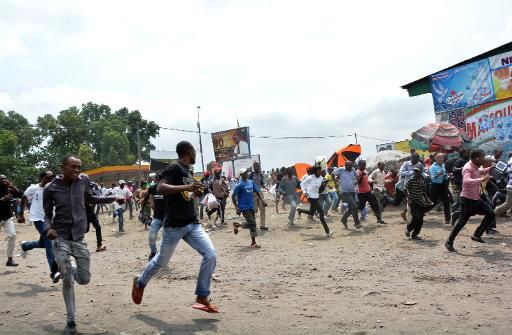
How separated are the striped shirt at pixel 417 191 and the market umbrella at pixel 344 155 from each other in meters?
9.52

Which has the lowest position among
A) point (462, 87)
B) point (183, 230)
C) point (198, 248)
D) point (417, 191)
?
point (198, 248)

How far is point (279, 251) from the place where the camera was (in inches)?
381

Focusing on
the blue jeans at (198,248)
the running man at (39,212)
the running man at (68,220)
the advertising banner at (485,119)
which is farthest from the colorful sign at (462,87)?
the running man at (68,220)

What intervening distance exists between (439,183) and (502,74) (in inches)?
323

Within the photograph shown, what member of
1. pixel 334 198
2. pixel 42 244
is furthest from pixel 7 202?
pixel 334 198

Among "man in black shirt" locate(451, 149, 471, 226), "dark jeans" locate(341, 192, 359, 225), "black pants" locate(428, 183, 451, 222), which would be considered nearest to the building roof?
"man in black shirt" locate(451, 149, 471, 226)

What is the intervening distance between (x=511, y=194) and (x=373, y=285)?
14.8ft

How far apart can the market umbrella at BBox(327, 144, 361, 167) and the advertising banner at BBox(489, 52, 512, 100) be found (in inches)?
215

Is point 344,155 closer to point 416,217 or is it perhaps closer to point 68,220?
point 416,217

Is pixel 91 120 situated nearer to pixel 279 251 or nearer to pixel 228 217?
pixel 228 217

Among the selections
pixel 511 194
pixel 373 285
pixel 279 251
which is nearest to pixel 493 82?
pixel 511 194

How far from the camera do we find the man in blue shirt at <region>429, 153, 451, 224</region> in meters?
11.2

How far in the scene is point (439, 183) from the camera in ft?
37.4

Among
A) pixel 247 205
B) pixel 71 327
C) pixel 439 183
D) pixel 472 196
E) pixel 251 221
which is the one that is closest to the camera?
pixel 71 327
